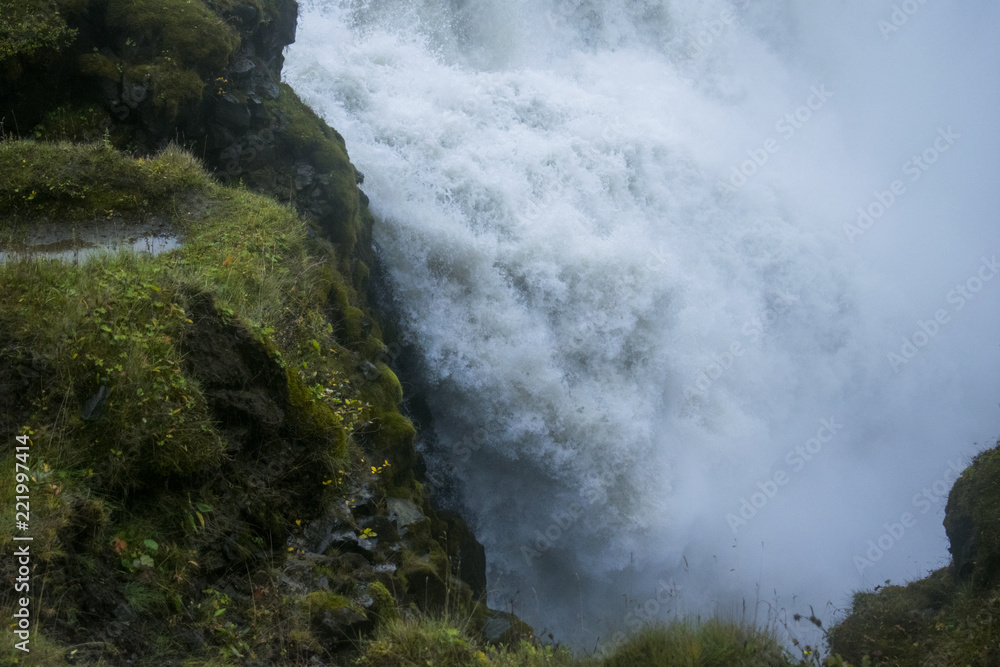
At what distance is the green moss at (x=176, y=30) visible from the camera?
6.96 m

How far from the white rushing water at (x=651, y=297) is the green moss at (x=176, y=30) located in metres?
3.00

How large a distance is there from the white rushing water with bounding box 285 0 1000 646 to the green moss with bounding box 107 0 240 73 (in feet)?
9.85

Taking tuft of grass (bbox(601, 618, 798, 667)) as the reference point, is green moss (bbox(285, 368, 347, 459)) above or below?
below

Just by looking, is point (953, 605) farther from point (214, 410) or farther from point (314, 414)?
point (214, 410)

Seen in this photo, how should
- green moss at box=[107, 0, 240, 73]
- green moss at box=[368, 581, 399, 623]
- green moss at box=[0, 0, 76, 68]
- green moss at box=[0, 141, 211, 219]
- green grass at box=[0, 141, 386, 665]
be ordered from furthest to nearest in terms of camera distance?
green moss at box=[107, 0, 240, 73]
green moss at box=[0, 0, 76, 68]
green moss at box=[0, 141, 211, 219]
green moss at box=[368, 581, 399, 623]
green grass at box=[0, 141, 386, 665]

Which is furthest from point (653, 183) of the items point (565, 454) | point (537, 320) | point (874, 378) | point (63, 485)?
point (63, 485)

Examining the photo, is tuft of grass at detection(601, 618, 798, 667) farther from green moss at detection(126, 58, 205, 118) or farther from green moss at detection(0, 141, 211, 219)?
green moss at detection(126, 58, 205, 118)

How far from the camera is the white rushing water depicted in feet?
31.8

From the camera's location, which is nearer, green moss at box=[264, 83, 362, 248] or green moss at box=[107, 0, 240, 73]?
green moss at box=[107, 0, 240, 73]

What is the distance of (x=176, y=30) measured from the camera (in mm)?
7066

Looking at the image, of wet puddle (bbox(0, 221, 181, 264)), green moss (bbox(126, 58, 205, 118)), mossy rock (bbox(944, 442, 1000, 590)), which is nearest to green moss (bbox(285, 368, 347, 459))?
wet puddle (bbox(0, 221, 181, 264))

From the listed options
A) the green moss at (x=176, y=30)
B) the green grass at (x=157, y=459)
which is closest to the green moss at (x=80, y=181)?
the green grass at (x=157, y=459)

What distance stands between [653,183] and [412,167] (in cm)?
438

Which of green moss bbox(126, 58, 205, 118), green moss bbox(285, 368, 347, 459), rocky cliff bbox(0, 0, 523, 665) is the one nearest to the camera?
rocky cliff bbox(0, 0, 523, 665)
